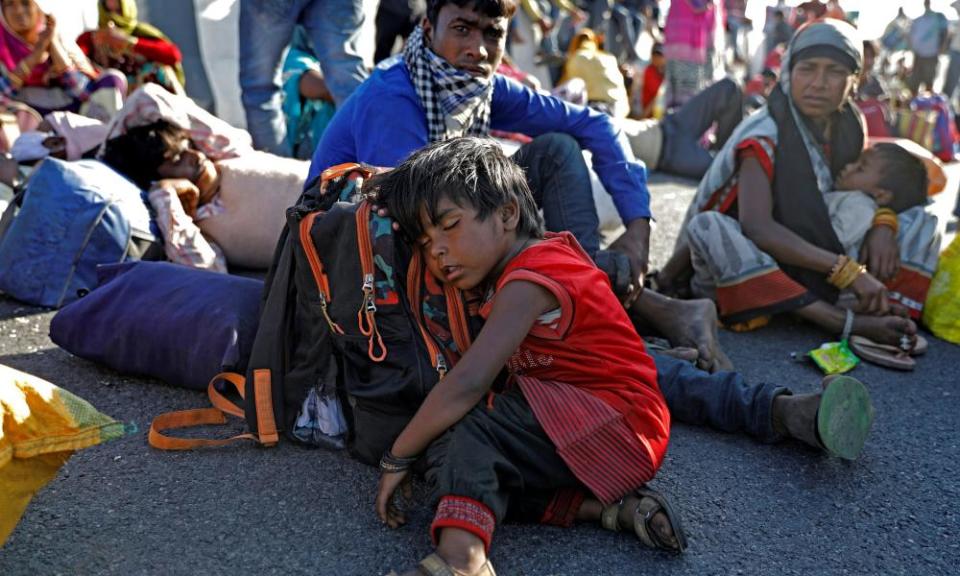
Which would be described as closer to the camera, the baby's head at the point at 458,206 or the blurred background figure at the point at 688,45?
the baby's head at the point at 458,206

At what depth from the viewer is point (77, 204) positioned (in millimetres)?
3178

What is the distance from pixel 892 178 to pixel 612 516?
2356 millimetres

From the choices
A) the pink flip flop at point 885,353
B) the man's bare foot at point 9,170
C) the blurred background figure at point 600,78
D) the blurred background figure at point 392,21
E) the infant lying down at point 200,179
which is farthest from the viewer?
the blurred background figure at point 600,78

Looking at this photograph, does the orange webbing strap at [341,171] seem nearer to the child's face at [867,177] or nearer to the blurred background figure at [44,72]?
the child's face at [867,177]

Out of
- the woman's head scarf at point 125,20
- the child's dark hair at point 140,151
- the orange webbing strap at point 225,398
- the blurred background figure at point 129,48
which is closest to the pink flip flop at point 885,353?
the orange webbing strap at point 225,398

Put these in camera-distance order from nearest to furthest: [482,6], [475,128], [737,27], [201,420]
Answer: [201,420] → [482,6] → [475,128] → [737,27]

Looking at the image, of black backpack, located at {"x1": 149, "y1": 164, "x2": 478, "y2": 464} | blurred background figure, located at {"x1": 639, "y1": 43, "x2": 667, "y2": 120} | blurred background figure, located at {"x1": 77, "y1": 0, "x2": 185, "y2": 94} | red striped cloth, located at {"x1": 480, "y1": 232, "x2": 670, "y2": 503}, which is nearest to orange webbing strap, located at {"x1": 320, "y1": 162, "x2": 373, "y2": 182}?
black backpack, located at {"x1": 149, "y1": 164, "x2": 478, "y2": 464}

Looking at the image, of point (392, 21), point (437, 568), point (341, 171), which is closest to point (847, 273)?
point (341, 171)

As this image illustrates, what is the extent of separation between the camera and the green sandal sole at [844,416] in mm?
2197

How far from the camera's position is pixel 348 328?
2137 mm

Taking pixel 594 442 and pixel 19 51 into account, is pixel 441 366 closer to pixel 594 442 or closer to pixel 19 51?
pixel 594 442

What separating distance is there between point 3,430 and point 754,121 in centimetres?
302

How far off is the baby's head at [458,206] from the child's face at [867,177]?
2.11 m

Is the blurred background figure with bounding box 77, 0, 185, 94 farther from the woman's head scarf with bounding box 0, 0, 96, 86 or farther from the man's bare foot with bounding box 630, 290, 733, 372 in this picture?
the man's bare foot with bounding box 630, 290, 733, 372
